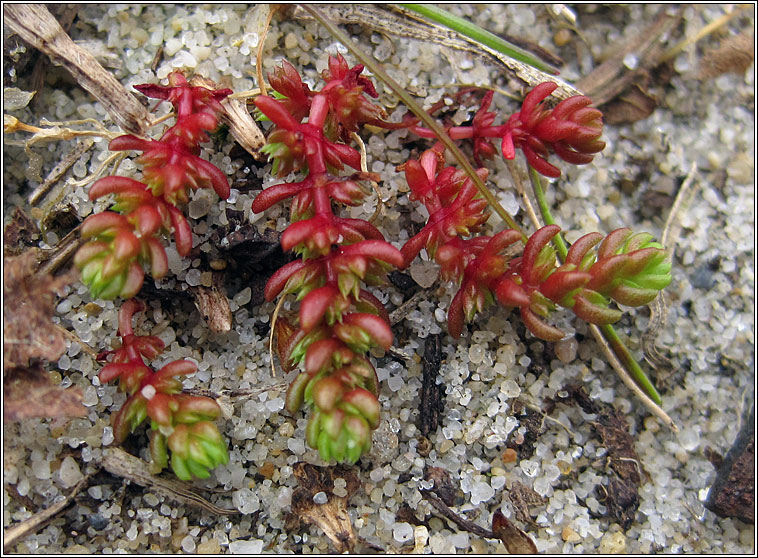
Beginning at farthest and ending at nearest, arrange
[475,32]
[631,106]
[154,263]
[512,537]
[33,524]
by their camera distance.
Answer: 1. [631,106]
2. [475,32]
3. [512,537]
4. [33,524]
5. [154,263]

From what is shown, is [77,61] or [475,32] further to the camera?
[475,32]

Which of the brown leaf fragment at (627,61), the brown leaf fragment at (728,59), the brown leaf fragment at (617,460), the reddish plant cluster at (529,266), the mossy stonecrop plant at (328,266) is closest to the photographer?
the mossy stonecrop plant at (328,266)

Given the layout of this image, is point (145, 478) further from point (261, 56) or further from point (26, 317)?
point (261, 56)

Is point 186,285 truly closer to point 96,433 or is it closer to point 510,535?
point 96,433

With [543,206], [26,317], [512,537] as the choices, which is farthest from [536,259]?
[26,317]

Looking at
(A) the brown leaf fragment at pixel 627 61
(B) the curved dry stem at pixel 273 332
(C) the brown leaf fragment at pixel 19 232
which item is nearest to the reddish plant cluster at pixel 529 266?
(B) the curved dry stem at pixel 273 332

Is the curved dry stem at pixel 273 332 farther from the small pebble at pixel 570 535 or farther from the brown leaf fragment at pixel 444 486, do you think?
Result: the small pebble at pixel 570 535
